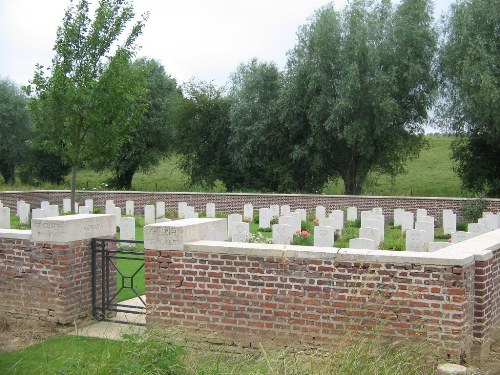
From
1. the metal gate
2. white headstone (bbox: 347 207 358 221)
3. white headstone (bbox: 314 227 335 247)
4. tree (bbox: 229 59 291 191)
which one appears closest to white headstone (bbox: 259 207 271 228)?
white headstone (bbox: 347 207 358 221)

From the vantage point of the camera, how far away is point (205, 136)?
117 feet

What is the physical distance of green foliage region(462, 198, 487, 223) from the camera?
21.1 m

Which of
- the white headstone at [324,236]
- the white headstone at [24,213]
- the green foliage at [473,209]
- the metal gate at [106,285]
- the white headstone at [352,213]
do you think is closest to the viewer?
the metal gate at [106,285]

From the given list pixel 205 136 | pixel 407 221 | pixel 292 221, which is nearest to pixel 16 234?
pixel 292 221

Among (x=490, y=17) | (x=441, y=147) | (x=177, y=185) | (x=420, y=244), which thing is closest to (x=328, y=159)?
(x=490, y=17)

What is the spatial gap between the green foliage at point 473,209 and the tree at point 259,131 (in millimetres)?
11056

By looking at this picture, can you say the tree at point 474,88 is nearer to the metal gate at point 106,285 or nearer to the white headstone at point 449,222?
the white headstone at point 449,222

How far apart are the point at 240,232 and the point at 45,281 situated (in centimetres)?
730

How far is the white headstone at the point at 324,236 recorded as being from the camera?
1426 cm

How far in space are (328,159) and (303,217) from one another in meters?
10.8

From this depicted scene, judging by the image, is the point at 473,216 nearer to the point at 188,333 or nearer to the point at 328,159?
the point at 328,159

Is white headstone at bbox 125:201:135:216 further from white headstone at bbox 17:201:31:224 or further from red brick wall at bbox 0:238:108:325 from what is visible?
red brick wall at bbox 0:238:108:325

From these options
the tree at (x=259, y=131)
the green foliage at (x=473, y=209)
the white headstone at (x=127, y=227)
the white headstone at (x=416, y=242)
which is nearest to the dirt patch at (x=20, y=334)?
the white headstone at (x=127, y=227)

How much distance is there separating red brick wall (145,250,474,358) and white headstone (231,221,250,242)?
741cm
